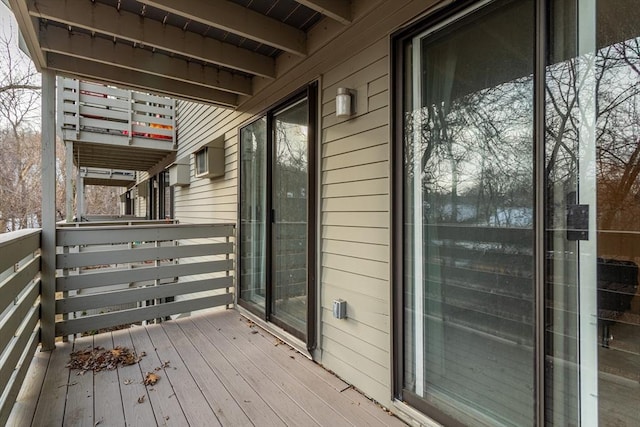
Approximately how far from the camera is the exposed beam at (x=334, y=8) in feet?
6.95

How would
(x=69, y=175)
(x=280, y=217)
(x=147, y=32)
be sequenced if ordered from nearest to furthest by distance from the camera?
(x=147, y=32) → (x=280, y=217) → (x=69, y=175)

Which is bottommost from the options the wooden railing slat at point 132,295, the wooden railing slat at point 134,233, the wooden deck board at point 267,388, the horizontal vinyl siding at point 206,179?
the wooden deck board at point 267,388

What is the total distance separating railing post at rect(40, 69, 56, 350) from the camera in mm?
2814

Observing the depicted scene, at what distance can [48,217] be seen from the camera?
9.45 ft

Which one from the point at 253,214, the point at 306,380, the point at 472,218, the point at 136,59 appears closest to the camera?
the point at 472,218

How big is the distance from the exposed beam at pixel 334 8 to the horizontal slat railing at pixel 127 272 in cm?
267

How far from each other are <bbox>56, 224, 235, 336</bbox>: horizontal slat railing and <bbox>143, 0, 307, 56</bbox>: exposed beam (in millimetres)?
2125

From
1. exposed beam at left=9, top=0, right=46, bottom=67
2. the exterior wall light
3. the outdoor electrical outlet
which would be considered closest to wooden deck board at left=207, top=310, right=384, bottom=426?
the outdoor electrical outlet

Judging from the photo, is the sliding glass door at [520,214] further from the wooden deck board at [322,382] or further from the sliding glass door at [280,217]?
the sliding glass door at [280,217]

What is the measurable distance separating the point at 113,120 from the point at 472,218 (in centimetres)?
660

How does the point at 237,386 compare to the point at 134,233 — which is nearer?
the point at 237,386

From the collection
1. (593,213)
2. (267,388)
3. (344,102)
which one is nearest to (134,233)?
(267,388)

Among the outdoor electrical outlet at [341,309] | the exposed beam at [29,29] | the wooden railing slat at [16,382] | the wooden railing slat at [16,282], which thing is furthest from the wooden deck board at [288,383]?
the exposed beam at [29,29]

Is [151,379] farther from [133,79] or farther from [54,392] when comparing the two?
[133,79]
